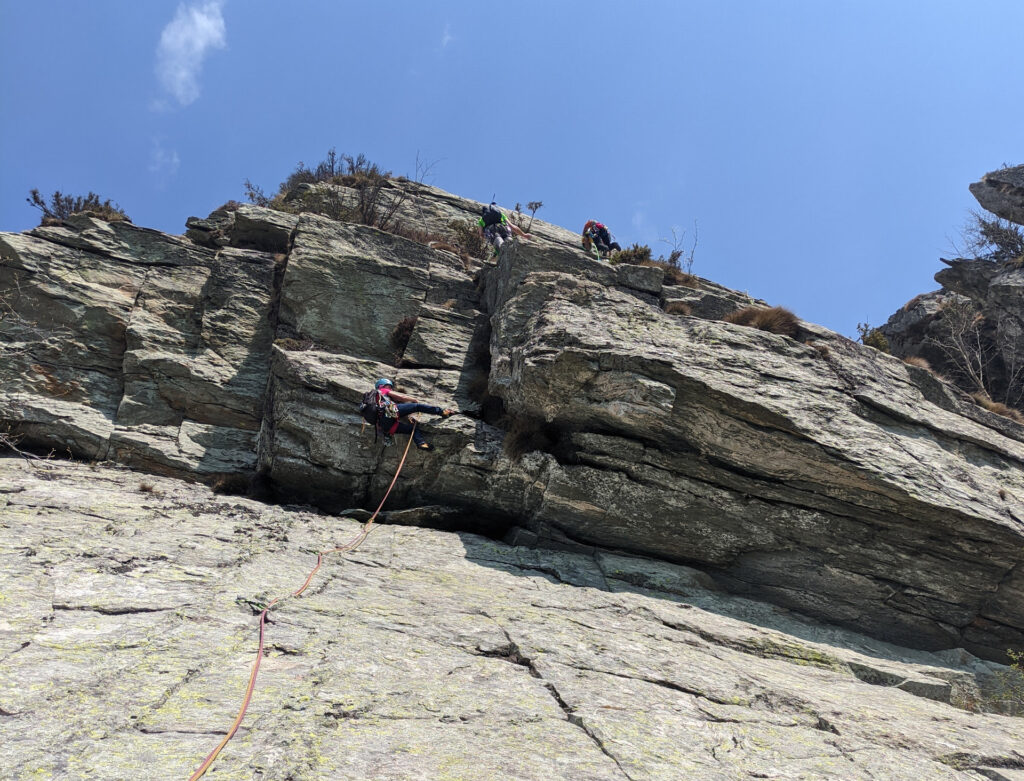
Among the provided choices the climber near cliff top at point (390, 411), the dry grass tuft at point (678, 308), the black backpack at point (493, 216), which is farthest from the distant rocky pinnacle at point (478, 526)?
the black backpack at point (493, 216)

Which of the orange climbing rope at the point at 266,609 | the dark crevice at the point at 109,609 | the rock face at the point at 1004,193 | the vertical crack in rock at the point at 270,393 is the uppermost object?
the rock face at the point at 1004,193

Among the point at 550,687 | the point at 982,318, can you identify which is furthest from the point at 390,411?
the point at 982,318

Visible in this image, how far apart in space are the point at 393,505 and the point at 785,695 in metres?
8.90

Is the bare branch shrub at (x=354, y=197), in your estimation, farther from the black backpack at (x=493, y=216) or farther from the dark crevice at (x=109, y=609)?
the dark crevice at (x=109, y=609)

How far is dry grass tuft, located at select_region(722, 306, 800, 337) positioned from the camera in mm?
14828

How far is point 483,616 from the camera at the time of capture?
7629 mm

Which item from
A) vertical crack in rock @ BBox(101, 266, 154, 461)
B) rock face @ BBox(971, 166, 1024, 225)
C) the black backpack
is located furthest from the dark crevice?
rock face @ BBox(971, 166, 1024, 225)

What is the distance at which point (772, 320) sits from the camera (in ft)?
49.3

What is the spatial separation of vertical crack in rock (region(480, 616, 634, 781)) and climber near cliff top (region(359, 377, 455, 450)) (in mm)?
5903

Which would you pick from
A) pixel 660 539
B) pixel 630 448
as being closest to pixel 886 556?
pixel 660 539

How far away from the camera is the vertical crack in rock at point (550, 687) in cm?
479

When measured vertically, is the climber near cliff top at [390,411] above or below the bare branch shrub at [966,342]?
below

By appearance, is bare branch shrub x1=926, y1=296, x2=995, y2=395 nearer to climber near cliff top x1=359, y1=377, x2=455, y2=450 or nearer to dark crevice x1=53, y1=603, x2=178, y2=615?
climber near cliff top x1=359, y1=377, x2=455, y2=450

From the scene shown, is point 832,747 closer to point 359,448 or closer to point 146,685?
point 146,685
